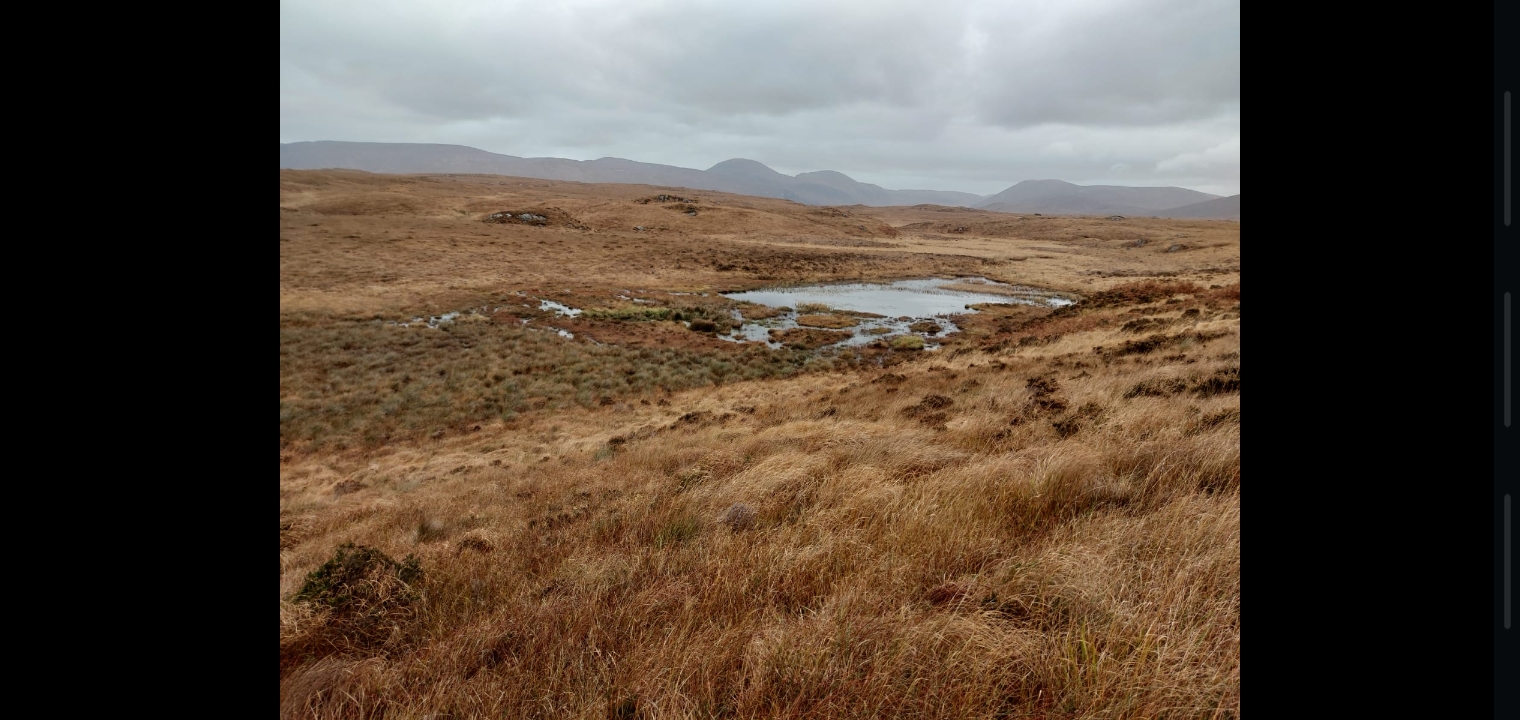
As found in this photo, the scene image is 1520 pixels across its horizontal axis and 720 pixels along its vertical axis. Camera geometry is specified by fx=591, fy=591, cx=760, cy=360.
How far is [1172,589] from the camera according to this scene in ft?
8.79

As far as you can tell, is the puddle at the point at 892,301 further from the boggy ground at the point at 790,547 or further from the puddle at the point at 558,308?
the boggy ground at the point at 790,547

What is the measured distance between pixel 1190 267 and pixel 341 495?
210 ft

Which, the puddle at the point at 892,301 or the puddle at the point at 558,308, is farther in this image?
the puddle at the point at 558,308

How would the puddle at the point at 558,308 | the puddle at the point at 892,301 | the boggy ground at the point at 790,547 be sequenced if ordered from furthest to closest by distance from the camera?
the puddle at the point at 558,308 < the puddle at the point at 892,301 < the boggy ground at the point at 790,547

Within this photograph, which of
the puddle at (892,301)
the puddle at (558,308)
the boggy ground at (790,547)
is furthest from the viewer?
the puddle at (558,308)

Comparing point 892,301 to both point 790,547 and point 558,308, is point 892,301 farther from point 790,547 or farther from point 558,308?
point 790,547

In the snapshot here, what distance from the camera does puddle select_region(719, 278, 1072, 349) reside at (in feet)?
87.0

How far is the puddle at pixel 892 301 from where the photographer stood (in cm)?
2652

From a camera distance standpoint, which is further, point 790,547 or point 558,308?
point 558,308

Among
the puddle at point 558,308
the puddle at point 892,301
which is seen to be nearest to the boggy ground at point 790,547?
the puddle at point 892,301

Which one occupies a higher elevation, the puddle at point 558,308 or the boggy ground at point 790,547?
the puddle at point 558,308

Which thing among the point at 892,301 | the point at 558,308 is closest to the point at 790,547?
the point at 558,308

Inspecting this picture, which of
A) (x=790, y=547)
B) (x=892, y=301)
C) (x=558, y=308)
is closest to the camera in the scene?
(x=790, y=547)

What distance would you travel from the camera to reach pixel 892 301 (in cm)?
3609
